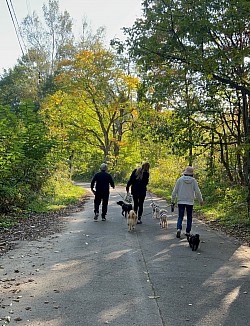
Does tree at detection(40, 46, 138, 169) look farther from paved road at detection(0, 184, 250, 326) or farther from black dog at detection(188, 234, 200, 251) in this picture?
black dog at detection(188, 234, 200, 251)

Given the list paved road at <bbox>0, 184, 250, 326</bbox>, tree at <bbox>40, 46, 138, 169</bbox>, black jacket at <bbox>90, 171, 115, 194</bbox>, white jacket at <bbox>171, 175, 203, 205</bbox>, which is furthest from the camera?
tree at <bbox>40, 46, 138, 169</bbox>

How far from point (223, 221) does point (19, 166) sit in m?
8.48

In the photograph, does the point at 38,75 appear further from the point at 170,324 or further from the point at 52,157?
the point at 170,324

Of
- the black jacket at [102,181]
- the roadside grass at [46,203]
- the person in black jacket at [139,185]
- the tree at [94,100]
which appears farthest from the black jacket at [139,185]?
the tree at [94,100]

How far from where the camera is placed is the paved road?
496cm

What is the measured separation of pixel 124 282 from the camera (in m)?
6.34

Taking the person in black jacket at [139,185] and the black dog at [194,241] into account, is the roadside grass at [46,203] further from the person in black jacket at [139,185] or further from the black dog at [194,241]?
the black dog at [194,241]

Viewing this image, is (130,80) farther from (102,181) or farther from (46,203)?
(102,181)

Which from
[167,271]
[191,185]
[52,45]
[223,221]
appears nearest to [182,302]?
[167,271]

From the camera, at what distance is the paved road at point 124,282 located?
16.3 ft

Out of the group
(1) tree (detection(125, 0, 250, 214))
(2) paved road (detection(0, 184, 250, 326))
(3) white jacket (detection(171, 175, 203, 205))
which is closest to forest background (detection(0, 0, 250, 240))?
(1) tree (detection(125, 0, 250, 214))

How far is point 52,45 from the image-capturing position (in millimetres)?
47375

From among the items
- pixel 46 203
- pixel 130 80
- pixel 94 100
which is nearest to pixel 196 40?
pixel 46 203

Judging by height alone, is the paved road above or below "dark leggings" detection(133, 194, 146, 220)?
below
